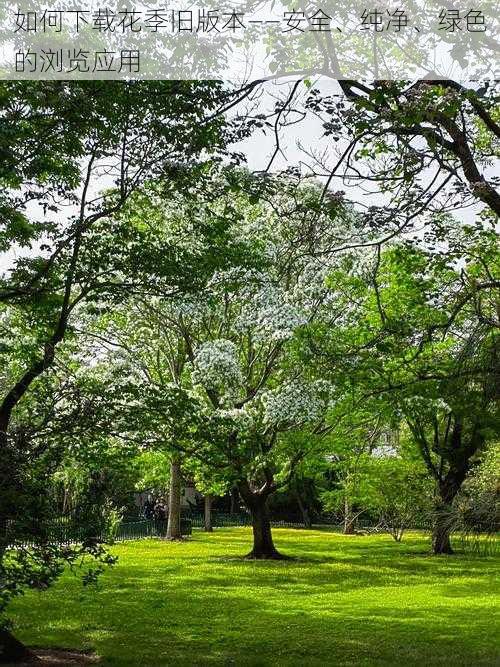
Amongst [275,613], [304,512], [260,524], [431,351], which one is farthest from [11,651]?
[304,512]

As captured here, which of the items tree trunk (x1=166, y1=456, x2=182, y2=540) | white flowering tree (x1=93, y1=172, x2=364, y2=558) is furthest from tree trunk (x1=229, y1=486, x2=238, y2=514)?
white flowering tree (x1=93, y1=172, x2=364, y2=558)

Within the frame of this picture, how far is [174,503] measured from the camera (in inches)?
1248

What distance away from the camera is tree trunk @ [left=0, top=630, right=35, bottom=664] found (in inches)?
412

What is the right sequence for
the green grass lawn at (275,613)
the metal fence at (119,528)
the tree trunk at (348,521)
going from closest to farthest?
the metal fence at (119,528), the green grass lawn at (275,613), the tree trunk at (348,521)

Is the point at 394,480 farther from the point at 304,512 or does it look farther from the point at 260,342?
the point at 304,512

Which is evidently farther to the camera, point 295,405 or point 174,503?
point 174,503

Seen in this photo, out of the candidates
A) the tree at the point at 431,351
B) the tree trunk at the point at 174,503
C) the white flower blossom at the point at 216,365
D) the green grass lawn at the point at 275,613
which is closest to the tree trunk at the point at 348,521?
the tree trunk at the point at 174,503

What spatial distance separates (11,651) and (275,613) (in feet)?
19.6

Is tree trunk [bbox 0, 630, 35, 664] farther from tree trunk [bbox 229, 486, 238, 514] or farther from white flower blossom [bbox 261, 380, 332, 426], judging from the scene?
tree trunk [bbox 229, 486, 238, 514]

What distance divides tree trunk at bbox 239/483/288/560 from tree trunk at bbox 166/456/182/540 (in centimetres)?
528

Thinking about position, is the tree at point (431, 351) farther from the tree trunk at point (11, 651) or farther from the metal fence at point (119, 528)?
the tree trunk at point (11, 651)

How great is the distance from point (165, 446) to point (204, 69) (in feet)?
19.7

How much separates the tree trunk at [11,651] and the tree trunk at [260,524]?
14.5 meters

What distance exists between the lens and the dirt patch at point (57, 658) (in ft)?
34.3
